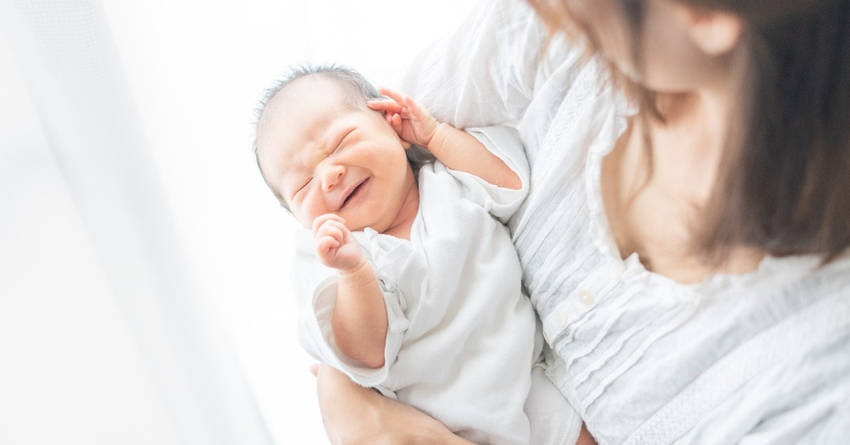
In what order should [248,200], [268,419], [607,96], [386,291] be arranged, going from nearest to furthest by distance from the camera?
1. [607,96]
2. [386,291]
3. [248,200]
4. [268,419]

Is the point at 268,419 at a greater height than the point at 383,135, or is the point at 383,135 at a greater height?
the point at 383,135

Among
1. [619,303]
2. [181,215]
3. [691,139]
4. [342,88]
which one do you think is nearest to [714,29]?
[691,139]

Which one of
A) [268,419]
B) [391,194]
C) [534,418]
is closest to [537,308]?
[534,418]

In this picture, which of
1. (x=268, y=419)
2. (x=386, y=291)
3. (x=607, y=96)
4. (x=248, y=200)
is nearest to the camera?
(x=607, y=96)

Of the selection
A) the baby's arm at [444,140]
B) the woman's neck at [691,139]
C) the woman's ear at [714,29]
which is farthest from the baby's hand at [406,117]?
the woman's ear at [714,29]

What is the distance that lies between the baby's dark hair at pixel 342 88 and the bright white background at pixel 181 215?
2.2 inches

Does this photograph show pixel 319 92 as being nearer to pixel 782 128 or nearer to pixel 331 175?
pixel 331 175

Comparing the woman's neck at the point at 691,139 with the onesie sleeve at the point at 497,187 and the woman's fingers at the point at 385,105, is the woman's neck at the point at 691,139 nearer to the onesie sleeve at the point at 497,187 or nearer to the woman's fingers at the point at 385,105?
the onesie sleeve at the point at 497,187

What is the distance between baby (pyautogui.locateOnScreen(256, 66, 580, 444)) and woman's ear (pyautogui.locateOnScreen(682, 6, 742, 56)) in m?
0.37

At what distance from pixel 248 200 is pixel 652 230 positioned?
61 cm

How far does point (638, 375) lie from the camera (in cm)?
64

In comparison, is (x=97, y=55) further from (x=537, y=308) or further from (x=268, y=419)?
(x=268, y=419)

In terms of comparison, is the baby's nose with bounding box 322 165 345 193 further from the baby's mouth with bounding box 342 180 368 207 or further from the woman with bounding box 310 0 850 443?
the woman with bounding box 310 0 850 443

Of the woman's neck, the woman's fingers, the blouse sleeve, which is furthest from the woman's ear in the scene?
the woman's fingers
